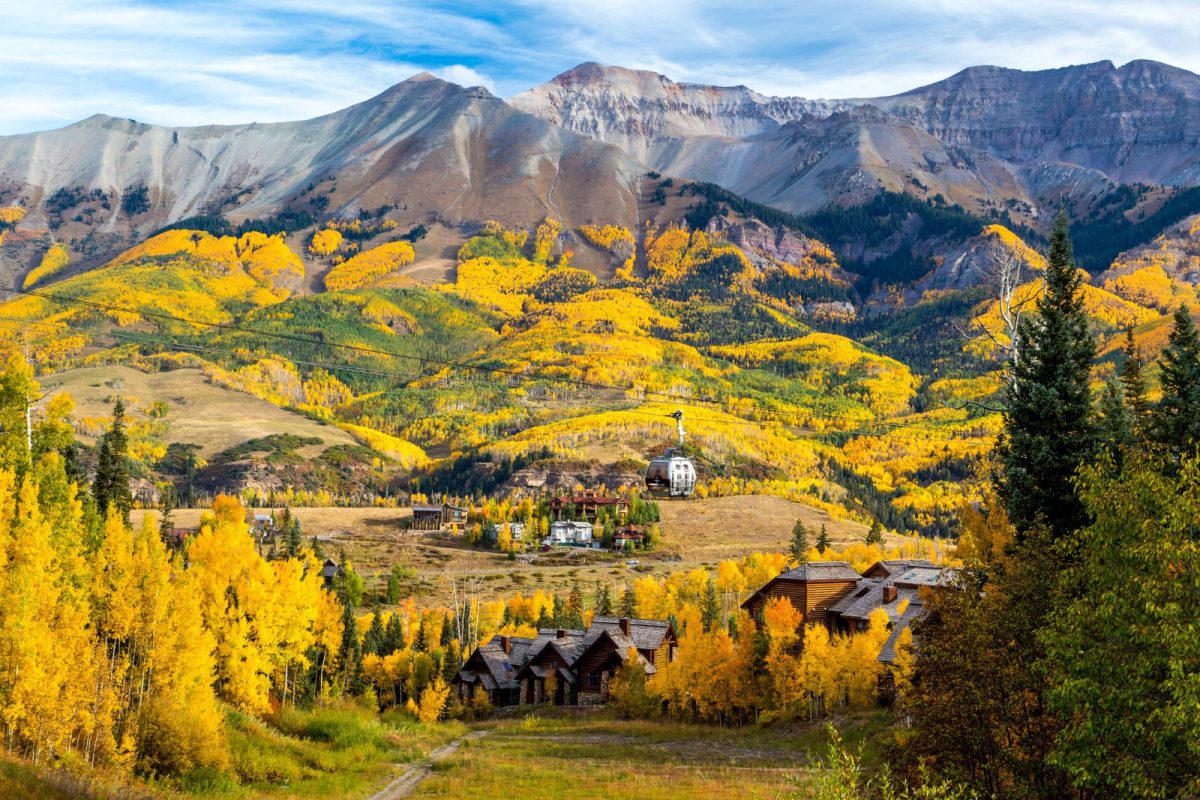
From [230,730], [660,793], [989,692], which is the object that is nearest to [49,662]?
[230,730]

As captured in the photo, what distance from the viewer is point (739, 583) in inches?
6220

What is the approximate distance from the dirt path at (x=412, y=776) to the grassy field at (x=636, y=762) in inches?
28.0

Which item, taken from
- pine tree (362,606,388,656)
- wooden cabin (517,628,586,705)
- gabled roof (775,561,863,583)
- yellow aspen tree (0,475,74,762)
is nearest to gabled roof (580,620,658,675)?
wooden cabin (517,628,586,705)

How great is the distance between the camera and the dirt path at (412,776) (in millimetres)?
53500

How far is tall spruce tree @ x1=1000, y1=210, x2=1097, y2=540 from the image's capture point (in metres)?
40.3

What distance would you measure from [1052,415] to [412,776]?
126 feet

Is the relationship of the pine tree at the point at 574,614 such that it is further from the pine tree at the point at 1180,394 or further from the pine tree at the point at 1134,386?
the pine tree at the point at 1180,394

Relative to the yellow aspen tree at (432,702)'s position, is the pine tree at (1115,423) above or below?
above

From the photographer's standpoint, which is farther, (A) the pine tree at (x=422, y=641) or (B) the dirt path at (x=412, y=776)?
(A) the pine tree at (x=422, y=641)

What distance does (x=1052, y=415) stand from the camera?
4112cm

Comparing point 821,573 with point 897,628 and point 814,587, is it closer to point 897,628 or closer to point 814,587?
point 814,587

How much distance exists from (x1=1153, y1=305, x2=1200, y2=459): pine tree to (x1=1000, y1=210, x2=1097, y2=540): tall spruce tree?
377 cm

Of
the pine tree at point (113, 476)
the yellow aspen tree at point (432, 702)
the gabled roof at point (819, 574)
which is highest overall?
the pine tree at point (113, 476)

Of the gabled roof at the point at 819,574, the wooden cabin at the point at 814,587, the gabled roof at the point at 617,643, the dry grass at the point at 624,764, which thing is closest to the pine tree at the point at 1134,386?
the dry grass at the point at 624,764
